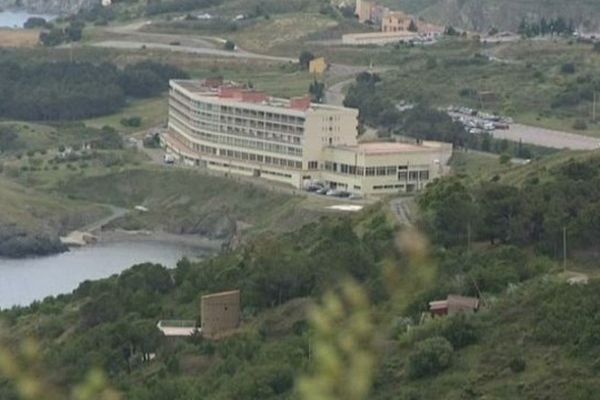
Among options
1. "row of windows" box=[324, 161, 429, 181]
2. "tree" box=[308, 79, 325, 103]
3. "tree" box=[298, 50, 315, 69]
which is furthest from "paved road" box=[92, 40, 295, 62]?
"row of windows" box=[324, 161, 429, 181]

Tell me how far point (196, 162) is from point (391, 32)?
830 inches

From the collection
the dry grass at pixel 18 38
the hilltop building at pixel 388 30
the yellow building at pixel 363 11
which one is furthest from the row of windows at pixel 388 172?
the yellow building at pixel 363 11

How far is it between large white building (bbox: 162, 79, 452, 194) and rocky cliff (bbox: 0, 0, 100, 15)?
175 feet

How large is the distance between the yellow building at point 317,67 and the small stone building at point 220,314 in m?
38.1

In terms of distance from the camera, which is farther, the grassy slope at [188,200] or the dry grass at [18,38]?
the dry grass at [18,38]

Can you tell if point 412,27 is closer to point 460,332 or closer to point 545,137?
point 545,137

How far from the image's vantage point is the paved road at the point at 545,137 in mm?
45000

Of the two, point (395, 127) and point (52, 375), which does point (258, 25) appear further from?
point (52, 375)

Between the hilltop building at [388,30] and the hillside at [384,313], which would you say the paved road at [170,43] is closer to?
the hilltop building at [388,30]

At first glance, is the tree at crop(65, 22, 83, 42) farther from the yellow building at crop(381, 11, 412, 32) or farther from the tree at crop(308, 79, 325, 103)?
the tree at crop(308, 79, 325, 103)

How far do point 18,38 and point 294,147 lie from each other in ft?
98.0

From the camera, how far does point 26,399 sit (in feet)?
16.0

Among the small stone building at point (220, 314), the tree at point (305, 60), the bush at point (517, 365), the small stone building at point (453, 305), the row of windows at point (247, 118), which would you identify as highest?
the bush at point (517, 365)

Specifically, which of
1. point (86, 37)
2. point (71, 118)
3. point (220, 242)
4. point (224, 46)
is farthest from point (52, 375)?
point (86, 37)
